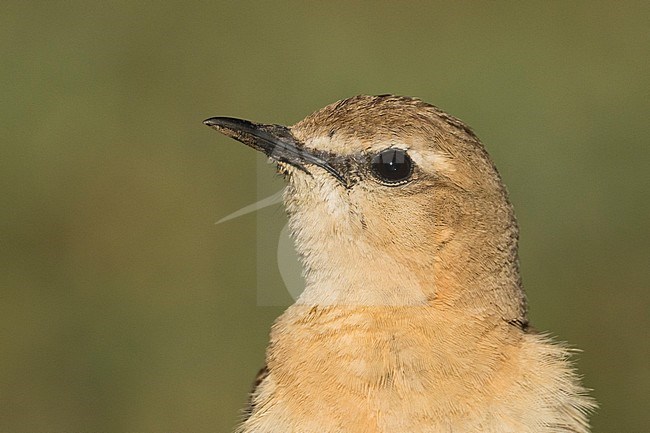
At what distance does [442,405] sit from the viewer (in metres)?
6.04

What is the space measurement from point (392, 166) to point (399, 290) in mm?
695

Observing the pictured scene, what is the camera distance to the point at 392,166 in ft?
21.2

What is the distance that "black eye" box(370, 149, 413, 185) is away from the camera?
21.1 feet

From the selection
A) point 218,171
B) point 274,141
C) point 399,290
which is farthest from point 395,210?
point 218,171

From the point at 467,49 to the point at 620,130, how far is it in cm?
240

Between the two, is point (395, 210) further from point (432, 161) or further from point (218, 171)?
point (218, 171)

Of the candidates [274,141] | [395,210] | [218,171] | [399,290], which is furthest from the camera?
[218,171]

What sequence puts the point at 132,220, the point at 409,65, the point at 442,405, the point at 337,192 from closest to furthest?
the point at 442,405 → the point at 337,192 → the point at 132,220 → the point at 409,65

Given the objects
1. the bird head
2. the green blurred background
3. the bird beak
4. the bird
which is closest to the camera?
the bird

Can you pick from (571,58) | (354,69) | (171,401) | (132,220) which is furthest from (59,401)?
(571,58)

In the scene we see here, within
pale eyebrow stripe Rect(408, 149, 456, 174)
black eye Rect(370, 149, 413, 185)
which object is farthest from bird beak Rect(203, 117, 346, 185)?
pale eyebrow stripe Rect(408, 149, 456, 174)

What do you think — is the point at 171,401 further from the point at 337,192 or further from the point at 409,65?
the point at 409,65

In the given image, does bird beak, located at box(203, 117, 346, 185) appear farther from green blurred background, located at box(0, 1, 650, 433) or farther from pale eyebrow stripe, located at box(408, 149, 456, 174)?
green blurred background, located at box(0, 1, 650, 433)

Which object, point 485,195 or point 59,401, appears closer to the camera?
point 485,195
